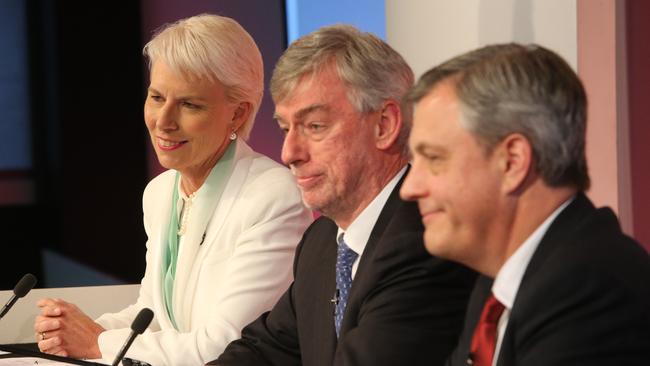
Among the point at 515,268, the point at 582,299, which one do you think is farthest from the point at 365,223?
the point at 582,299

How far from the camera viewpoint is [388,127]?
251 centimetres

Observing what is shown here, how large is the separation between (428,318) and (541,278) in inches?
20.9

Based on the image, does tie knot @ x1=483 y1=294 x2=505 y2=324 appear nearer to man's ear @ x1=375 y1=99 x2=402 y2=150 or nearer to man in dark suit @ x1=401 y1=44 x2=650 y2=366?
man in dark suit @ x1=401 y1=44 x2=650 y2=366

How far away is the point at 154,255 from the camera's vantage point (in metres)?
3.43

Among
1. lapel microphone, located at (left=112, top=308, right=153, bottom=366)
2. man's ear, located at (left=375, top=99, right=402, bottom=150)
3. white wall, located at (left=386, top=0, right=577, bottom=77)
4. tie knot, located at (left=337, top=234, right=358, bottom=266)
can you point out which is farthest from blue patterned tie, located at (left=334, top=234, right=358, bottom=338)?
white wall, located at (left=386, top=0, right=577, bottom=77)

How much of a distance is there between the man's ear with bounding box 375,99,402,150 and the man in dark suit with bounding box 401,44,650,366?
1.73 feet

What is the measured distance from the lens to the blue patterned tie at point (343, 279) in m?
2.51

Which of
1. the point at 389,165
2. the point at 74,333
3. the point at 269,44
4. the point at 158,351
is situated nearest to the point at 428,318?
the point at 389,165

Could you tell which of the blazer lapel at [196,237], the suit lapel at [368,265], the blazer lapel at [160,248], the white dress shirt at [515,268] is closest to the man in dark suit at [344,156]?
the suit lapel at [368,265]

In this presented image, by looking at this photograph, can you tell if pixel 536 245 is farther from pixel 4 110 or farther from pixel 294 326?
pixel 4 110

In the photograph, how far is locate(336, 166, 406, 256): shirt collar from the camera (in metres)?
2.50

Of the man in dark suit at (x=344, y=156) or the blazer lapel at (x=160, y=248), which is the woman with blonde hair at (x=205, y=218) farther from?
the man in dark suit at (x=344, y=156)

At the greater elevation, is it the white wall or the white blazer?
the white wall

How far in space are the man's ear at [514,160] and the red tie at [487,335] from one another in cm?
22
